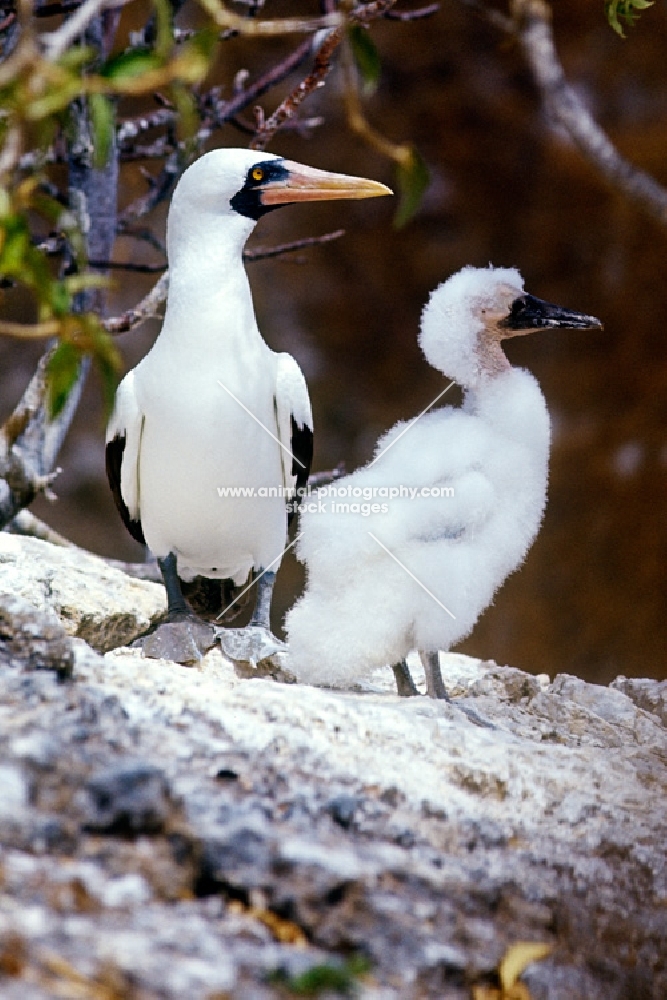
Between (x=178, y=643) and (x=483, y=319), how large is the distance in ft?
3.54

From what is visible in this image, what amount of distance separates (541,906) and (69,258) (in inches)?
97.6

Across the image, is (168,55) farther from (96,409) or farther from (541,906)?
(96,409)

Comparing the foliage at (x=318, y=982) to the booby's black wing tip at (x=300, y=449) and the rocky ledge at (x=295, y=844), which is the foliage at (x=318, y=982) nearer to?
the rocky ledge at (x=295, y=844)

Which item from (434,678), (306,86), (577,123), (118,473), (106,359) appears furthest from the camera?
(118,473)

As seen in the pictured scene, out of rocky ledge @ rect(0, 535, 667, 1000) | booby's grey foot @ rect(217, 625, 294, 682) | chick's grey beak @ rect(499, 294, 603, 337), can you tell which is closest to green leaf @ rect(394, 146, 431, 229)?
rocky ledge @ rect(0, 535, 667, 1000)

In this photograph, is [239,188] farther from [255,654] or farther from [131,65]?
[131,65]

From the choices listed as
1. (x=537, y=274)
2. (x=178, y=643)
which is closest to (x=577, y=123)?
(x=178, y=643)

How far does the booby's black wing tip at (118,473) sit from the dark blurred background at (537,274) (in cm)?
365

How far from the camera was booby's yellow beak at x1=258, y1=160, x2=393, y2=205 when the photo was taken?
9.33 ft

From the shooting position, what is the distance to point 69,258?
350 cm

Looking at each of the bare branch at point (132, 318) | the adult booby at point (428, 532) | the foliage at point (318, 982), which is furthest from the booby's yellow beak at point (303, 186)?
the foliage at point (318, 982)

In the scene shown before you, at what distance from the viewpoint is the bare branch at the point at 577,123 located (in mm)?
1201

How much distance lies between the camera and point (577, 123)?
125 cm

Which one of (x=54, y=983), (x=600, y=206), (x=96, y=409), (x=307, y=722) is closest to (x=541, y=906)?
(x=307, y=722)
